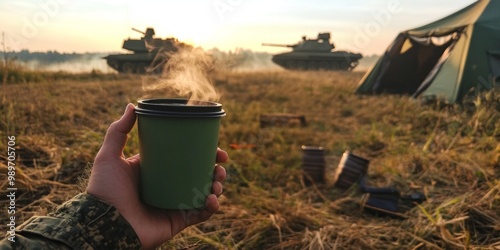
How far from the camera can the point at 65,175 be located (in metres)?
3.00

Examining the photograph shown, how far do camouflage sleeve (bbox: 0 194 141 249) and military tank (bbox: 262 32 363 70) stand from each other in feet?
80.9

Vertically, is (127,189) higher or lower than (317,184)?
higher

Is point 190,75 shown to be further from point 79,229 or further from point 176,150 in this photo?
point 79,229

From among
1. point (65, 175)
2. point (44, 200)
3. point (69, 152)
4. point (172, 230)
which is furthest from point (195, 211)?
point (69, 152)

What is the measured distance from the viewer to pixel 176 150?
143 centimetres

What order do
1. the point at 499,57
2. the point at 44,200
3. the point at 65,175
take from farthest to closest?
the point at 499,57, the point at 65,175, the point at 44,200

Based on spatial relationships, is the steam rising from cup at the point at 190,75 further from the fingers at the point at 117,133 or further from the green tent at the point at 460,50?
the green tent at the point at 460,50

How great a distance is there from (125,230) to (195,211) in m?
0.32

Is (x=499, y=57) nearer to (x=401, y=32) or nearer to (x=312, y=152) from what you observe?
(x=401, y=32)

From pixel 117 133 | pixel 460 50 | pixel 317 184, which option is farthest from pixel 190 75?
pixel 460 50

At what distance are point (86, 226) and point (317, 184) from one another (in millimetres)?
2783

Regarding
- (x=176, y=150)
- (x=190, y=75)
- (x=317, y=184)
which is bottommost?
(x=317, y=184)

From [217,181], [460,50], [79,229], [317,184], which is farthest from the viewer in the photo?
[460,50]

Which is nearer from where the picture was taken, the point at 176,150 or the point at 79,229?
the point at 79,229
